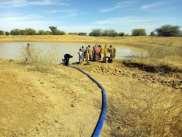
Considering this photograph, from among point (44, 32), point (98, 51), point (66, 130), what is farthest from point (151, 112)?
point (44, 32)

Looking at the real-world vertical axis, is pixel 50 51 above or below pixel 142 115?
above

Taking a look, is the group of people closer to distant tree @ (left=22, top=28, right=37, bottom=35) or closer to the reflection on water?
the reflection on water

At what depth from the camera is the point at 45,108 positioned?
31.5 ft

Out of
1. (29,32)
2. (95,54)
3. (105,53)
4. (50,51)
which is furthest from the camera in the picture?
(29,32)

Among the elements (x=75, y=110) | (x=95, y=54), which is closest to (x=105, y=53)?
(x=95, y=54)

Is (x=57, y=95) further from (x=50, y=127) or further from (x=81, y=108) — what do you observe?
(x=50, y=127)

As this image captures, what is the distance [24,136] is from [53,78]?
7184mm

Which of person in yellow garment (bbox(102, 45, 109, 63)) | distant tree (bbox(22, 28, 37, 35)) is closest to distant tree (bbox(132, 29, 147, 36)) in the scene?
distant tree (bbox(22, 28, 37, 35))

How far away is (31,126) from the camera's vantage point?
320 inches

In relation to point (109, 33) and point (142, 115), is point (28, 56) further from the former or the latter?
point (109, 33)

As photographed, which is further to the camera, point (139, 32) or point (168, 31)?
point (139, 32)

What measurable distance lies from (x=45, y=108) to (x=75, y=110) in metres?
0.92

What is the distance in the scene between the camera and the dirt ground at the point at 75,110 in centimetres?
805

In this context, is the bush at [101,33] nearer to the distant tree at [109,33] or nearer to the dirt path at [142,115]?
the distant tree at [109,33]
